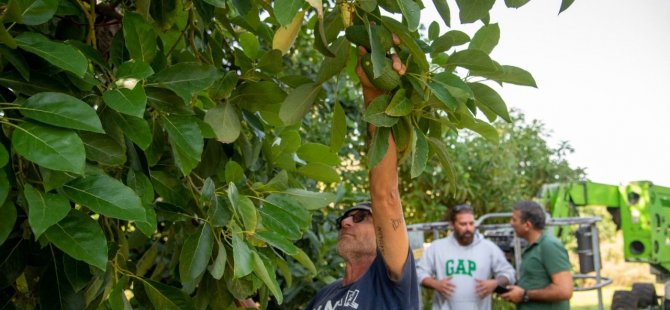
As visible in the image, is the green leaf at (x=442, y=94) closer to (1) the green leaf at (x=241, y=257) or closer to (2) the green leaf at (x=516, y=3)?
(2) the green leaf at (x=516, y=3)

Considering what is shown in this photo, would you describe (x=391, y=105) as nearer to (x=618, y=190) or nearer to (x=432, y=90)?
(x=432, y=90)

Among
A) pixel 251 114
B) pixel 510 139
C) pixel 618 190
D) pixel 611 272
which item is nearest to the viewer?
pixel 251 114

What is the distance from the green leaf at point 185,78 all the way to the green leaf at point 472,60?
0.58 m

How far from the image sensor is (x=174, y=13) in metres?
2.22

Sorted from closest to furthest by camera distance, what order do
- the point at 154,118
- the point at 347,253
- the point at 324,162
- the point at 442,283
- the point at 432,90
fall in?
1. the point at 432,90
2. the point at 154,118
3. the point at 324,162
4. the point at 347,253
5. the point at 442,283

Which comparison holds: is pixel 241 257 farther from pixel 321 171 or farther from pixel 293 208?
pixel 321 171

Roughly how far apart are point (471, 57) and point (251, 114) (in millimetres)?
789

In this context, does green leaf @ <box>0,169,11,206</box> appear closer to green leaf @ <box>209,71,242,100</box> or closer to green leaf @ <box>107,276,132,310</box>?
green leaf @ <box>107,276,132,310</box>

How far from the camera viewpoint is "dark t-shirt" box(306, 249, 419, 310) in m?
2.88

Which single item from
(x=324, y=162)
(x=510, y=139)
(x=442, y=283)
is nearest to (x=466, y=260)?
(x=442, y=283)

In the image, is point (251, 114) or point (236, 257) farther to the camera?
point (251, 114)

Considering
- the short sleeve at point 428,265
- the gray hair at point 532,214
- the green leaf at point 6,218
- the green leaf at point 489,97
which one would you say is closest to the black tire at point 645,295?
the gray hair at point 532,214

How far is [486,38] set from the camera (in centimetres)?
193

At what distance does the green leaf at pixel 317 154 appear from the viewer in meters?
2.55
